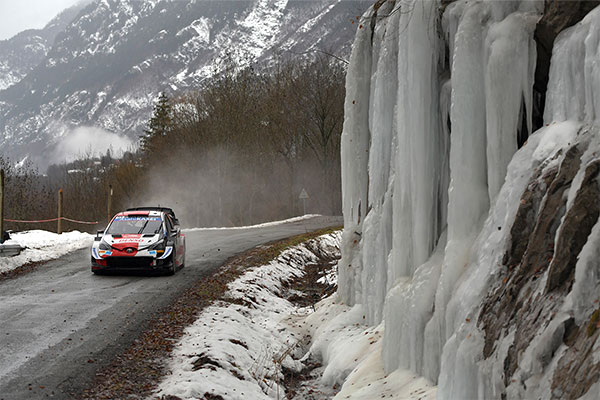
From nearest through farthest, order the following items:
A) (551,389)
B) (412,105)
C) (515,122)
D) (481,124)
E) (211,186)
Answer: (551,389) → (515,122) → (481,124) → (412,105) → (211,186)

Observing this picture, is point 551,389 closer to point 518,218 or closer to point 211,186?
point 518,218

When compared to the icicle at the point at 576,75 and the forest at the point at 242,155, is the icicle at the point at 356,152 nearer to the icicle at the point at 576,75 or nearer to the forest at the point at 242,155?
the icicle at the point at 576,75

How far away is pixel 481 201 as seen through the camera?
20.7 feet

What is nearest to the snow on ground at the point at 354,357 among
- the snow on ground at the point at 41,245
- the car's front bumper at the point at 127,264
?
the car's front bumper at the point at 127,264

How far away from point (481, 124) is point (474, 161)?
0.39 m

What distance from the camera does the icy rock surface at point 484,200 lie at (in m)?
4.47

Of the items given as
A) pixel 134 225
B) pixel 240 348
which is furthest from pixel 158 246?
pixel 240 348

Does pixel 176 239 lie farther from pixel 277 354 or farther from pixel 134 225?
pixel 277 354

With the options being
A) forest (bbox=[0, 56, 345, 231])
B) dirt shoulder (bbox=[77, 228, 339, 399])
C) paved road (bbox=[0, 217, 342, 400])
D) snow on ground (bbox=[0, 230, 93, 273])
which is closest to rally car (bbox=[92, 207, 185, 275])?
paved road (bbox=[0, 217, 342, 400])

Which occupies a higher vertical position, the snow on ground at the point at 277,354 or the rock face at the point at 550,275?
the rock face at the point at 550,275

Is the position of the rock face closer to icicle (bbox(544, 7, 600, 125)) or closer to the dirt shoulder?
icicle (bbox(544, 7, 600, 125))

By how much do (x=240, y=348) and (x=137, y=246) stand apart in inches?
244

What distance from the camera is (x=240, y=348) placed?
31.3 ft

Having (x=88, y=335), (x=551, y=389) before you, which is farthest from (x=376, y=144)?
(x=551, y=389)
